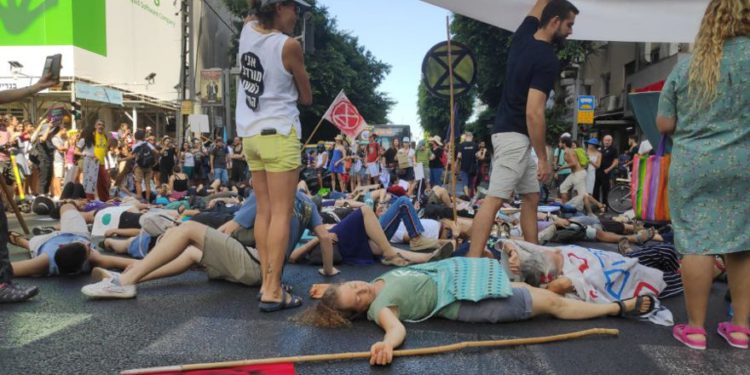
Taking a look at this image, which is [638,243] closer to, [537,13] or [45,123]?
→ [537,13]

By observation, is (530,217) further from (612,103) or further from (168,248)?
(612,103)

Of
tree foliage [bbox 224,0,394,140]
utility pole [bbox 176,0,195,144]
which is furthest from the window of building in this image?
utility pole [bbox 176,0,195,144]

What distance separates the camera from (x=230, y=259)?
13.3 feet

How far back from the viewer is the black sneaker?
3.62 metres

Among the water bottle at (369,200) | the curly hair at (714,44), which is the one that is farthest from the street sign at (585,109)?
the curly hair at (714,44)

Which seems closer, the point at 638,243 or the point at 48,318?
the point at 48,318

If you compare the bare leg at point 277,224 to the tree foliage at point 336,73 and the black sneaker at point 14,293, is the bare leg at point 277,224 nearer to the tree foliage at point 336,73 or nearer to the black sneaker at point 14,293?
the black sneaker at point 14,293

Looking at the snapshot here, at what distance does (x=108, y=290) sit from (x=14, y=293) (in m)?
0.59

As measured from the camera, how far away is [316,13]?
3712cm

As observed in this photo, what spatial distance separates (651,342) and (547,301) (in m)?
0.59

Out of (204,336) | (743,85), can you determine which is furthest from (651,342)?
(204,336)

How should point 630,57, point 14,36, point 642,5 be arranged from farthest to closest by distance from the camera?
1. point 630,57
2. point 14,36
3. point 642,5

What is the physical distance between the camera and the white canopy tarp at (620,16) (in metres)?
5.46

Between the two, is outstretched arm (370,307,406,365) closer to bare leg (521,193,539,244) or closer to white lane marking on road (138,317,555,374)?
white lane marking on road (138,317,555,374)
